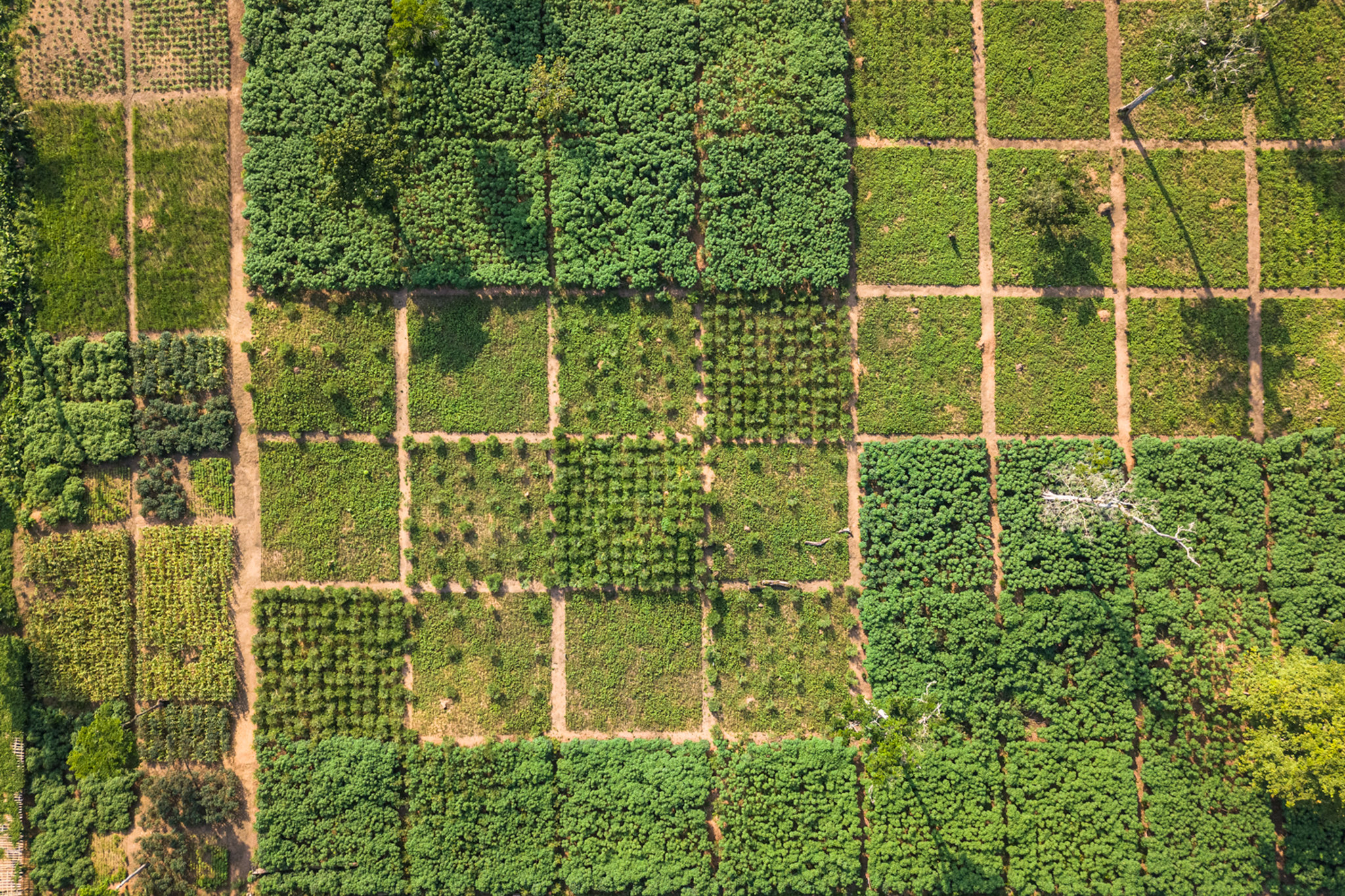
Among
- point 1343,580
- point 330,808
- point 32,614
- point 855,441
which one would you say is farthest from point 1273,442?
point 32,614

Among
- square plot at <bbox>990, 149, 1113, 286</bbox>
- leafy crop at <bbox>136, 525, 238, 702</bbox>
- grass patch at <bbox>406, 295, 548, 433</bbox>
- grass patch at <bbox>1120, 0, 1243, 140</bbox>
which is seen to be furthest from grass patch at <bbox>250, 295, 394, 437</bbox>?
grass patch at <bbox>1120, 0, 1243, 140</bbox>

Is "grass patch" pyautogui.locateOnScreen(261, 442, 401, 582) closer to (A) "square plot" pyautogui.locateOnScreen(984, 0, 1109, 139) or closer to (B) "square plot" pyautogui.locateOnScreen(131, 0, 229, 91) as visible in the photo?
(B) "square plot" pyautogui.locateOnScreen(131, 0, 229, 91)

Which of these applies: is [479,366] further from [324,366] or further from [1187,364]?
[1187,364]

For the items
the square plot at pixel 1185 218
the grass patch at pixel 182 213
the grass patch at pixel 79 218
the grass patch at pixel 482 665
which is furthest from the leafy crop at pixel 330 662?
the square plot at pixel 1185 218

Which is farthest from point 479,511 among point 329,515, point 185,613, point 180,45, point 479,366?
point 180,45

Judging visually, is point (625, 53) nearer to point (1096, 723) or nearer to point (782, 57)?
point (782, 57)
